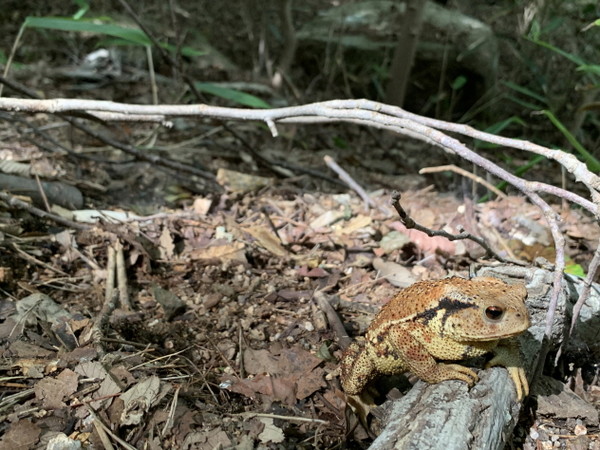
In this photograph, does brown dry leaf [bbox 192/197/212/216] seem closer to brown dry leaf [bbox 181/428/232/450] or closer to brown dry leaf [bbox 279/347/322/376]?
brown dry leaf [bbox 279/347/322/376]

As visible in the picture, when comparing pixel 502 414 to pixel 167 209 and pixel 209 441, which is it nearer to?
pixel 209 441

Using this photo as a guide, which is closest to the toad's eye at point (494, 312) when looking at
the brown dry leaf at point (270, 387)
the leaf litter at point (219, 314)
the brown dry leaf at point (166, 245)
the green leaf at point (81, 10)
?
the leaf litter at point (219, 314)

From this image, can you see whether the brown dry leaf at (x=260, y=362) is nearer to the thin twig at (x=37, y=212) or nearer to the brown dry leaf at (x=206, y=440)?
the brown dry leaf at (x=206, y=440)

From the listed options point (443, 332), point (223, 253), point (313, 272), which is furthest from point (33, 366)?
point (443, 332)

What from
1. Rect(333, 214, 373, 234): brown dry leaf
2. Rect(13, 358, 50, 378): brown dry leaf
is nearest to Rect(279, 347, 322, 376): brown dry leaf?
Rect(13, 358, 50, 378): brown dry leaf

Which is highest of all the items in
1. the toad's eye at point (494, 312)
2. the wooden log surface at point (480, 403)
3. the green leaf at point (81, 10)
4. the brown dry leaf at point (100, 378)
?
the green leaf at point (81, 10)

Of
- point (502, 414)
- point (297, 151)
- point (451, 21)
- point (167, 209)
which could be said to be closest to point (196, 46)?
point (297, 151)

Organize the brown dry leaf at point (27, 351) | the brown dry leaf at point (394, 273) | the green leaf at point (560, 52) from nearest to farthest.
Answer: the brown dry leaf at point (27, 351), the brown dry leaf at point (394, 273), the green leaf at point (560, 52)
